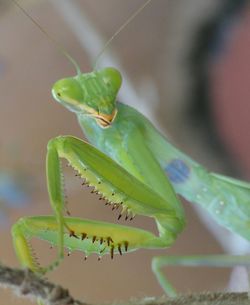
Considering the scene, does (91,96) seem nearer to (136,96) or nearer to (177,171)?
(177,171)

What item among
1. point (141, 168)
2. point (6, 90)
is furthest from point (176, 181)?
point (6, 90)

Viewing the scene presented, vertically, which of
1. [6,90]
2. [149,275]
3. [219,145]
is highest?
[219,145]

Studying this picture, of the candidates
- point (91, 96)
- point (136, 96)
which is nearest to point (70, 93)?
point (91, 96)

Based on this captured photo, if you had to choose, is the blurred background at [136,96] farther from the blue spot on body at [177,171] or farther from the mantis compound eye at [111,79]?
the mantis compound eye at [111,79]

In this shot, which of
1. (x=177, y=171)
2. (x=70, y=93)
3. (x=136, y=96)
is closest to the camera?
(x=70, y=93)

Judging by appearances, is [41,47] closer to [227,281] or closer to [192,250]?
[192,250]

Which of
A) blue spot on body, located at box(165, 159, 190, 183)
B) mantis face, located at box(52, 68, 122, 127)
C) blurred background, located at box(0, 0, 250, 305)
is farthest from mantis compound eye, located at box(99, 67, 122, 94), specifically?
blurred background, located at box(0, 0, 250, 305)
